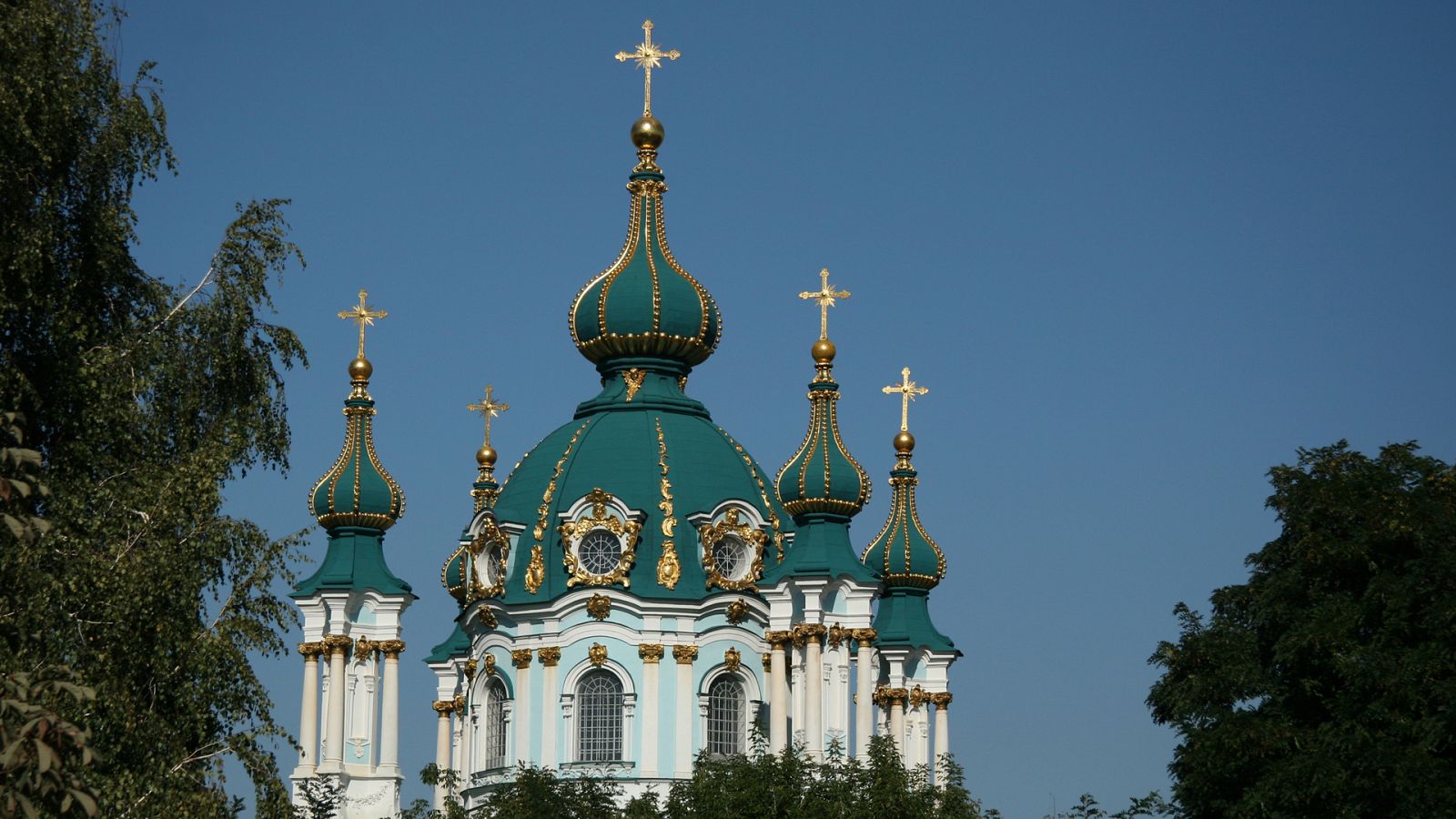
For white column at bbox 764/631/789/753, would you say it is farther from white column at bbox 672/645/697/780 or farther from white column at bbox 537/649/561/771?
white column at bbox 537/649/561/771

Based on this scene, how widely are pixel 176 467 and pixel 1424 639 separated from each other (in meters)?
15.7

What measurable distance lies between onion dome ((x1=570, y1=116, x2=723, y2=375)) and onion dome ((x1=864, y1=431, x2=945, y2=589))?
5297 mm

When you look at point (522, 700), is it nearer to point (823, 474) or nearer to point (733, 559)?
point (733, 559)

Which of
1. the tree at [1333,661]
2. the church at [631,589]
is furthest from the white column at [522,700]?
the tree at [1333,661]

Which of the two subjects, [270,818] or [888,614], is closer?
[270,818]

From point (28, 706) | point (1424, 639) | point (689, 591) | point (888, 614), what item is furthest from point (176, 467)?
point (888, 614)

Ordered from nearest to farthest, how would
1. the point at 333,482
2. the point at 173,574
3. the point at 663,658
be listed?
the point at 173,574, the point at 663,658, the point at 333,482

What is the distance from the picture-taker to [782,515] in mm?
46406

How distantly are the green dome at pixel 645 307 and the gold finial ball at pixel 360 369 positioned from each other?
4.32 m

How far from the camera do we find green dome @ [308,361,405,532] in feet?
160

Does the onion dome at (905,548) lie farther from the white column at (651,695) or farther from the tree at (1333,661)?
the tree at (1333,661)

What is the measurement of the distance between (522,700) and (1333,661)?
1874 centimetres

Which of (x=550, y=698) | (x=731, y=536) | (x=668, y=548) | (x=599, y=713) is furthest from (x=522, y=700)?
(x=731, y=536)

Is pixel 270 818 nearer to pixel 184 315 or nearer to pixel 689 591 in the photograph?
pixel 184 315
